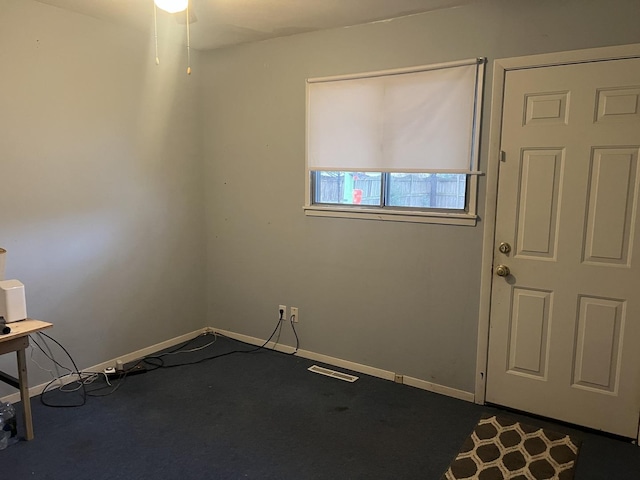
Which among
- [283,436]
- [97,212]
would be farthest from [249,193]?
[283,436]

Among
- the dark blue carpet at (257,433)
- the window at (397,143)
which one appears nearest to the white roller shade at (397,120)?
the window at (397,143)

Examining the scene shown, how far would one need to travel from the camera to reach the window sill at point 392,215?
2.98m

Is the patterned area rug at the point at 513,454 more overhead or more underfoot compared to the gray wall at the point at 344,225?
more underfoot

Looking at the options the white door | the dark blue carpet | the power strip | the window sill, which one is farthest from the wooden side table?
the white door

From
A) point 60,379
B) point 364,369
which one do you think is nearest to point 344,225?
point 364,369

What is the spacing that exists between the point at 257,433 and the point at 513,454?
55.1 inches

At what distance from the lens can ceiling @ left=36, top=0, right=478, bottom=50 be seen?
9.34 feet

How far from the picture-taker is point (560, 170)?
265cm

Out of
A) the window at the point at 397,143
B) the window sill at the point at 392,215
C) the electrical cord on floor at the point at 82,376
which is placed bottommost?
the electrical cord on floor at the point at 82,376

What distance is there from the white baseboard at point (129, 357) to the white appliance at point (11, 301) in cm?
78

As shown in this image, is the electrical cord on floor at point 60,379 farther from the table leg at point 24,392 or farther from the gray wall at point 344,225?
the gray wall at point 344,225

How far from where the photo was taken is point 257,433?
267 centimetres

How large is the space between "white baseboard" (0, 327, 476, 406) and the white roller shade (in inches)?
57.5

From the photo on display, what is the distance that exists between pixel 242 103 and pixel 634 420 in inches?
135
